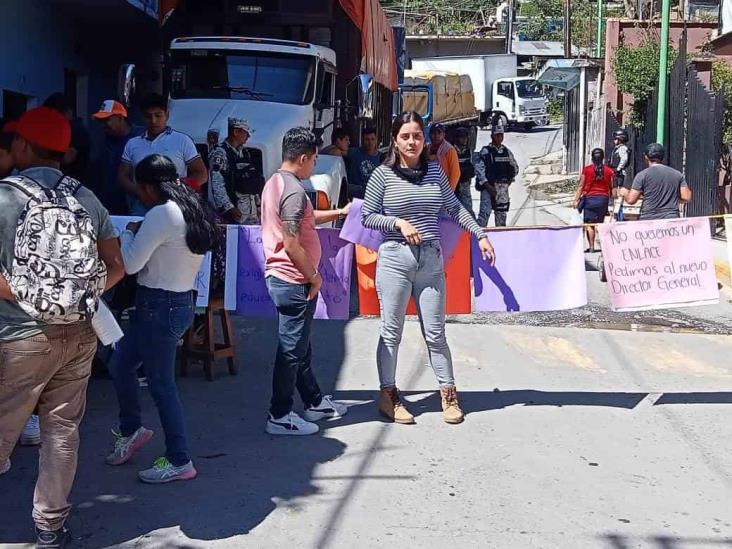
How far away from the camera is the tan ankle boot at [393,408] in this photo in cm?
632

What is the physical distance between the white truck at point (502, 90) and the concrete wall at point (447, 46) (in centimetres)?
465

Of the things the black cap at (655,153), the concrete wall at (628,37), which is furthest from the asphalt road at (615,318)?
the concrete wall at (628,37)

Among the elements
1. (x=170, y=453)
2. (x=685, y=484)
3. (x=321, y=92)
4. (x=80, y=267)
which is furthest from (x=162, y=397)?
(x=321, y=92)

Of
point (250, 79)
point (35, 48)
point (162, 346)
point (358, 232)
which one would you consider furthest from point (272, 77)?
point (162, 346)

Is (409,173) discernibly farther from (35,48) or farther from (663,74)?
(663,74)

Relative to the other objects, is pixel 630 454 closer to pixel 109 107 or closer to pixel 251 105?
pixel 109 107

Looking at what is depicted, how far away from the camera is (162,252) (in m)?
4.93

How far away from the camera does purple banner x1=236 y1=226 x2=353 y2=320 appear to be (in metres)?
6.73

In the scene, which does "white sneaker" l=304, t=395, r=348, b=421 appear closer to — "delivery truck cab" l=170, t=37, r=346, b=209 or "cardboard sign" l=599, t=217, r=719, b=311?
"cardboard sign" l=599, t=217, r=719, b=311

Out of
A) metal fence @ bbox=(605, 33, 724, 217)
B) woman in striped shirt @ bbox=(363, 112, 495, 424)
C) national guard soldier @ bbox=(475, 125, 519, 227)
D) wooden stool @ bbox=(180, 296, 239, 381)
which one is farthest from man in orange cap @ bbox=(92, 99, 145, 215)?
metal fence @ bbox=(605, 33, 724, 217)

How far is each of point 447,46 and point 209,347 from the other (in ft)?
130

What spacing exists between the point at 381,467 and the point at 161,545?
1506mm

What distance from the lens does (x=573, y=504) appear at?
5016 millimetres

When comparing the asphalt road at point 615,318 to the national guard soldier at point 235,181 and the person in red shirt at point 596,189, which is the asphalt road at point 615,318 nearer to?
the person in red shirt at point 596,189
